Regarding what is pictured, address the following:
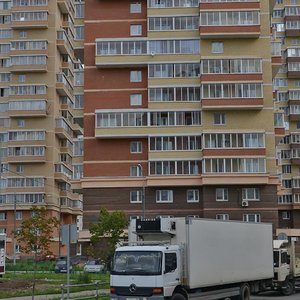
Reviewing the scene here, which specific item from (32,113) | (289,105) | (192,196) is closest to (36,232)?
(192,196)

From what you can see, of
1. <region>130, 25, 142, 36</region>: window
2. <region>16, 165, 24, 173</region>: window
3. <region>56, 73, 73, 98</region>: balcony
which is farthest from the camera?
<region>56, 73, 73, 98</region>: balcony

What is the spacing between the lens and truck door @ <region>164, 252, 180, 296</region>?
1889 centimetres

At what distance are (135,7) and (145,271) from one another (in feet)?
154

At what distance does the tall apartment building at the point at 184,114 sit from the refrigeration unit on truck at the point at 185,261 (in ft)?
108

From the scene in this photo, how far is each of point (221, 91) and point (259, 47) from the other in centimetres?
621

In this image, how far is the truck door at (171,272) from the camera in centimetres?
1889

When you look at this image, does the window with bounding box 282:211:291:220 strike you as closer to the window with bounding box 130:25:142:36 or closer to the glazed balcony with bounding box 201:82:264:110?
the glazed balcony with bounding box 201:82:264:110

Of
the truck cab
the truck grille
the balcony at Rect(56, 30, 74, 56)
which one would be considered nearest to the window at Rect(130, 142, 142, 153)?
the balcony at Rect(56, 30, 74, 56)

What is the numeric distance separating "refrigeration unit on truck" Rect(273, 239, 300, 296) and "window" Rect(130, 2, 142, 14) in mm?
35408

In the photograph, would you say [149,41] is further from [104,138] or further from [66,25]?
[66,25]

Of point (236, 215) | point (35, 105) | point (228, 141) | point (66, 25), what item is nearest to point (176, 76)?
point (228, 141)

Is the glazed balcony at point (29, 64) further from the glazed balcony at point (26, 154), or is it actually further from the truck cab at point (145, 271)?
the truck cab at point (145, 271)

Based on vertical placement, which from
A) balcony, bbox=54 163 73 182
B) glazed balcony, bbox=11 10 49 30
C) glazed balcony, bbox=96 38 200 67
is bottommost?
balcony, bbox=54 163 73 182

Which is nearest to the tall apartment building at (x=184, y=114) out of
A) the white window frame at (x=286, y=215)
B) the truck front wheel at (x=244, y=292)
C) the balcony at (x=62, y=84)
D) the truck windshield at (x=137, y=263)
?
the balcony at (x=62, y=84)
